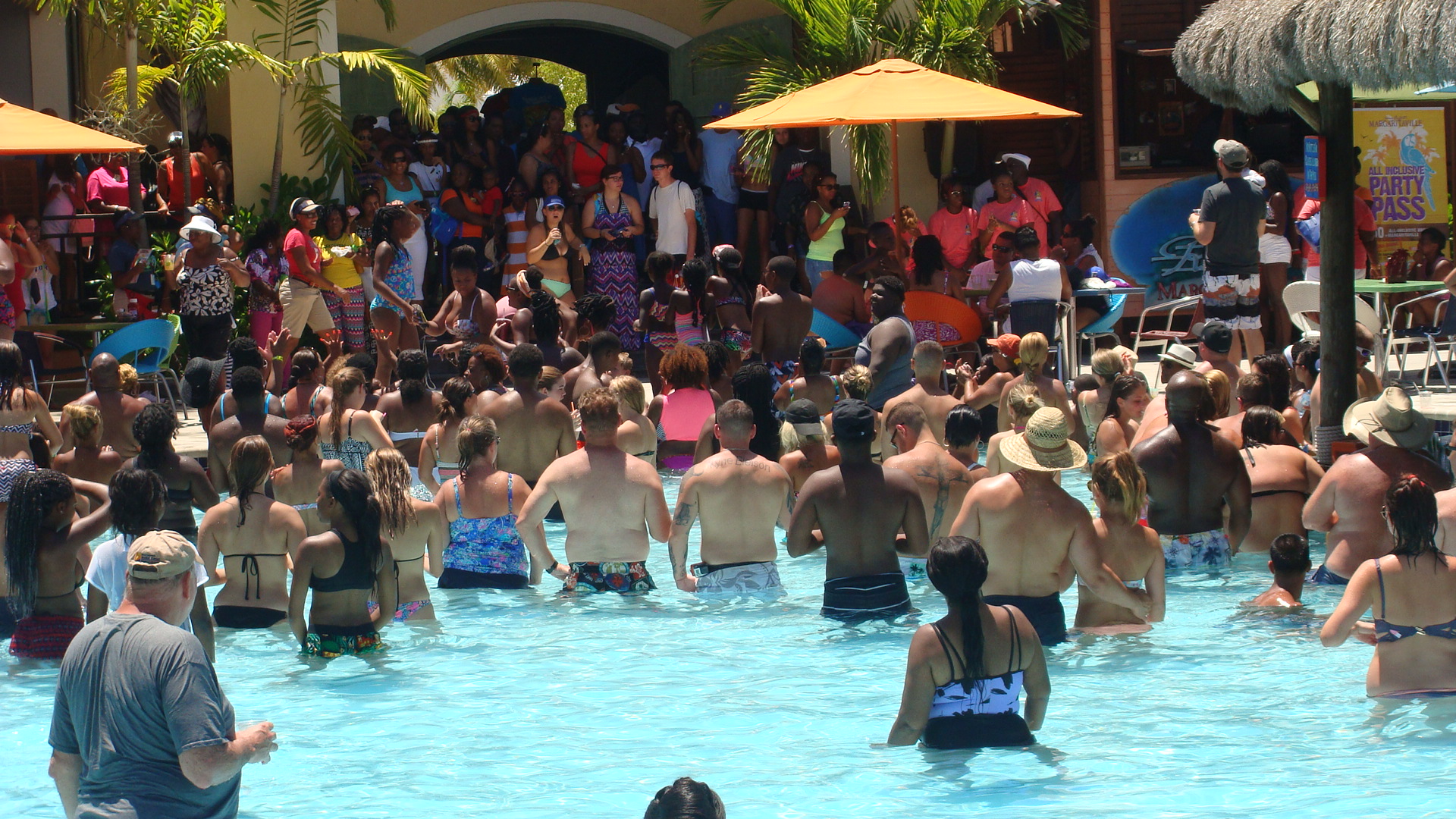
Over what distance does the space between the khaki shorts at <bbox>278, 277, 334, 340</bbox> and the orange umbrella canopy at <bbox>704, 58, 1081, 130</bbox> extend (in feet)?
12.1

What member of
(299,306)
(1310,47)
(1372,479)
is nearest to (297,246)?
(299,306)

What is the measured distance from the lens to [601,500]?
7230 millimetres

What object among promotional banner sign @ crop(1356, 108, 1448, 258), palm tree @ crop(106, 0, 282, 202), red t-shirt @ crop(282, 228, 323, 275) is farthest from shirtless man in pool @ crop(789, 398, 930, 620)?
promotional banner sign @ crop(1356, 108, 1448, 258)

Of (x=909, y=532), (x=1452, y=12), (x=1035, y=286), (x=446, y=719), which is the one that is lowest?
(x=446, y=719)

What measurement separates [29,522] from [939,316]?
753cm

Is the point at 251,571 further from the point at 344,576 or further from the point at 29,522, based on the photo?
the point at 29,522

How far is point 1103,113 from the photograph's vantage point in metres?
15.6

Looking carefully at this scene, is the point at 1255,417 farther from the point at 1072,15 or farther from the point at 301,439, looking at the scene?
the point at 1072,15

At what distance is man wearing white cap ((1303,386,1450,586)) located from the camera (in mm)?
6727

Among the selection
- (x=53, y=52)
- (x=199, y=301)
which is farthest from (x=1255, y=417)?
(x=53, y=52)

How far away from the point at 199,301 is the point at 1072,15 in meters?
8.64

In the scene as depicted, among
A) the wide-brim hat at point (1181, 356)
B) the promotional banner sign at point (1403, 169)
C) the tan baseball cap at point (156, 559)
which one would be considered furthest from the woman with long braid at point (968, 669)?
the promotional banner sign at point (1403, 169)

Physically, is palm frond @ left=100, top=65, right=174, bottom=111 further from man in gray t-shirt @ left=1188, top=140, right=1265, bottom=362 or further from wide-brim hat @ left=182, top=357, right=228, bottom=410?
man in gray t-shirt @ left=1188, top=140, right=1265, bottom=362

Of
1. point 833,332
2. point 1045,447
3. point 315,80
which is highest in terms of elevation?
point 315,80
